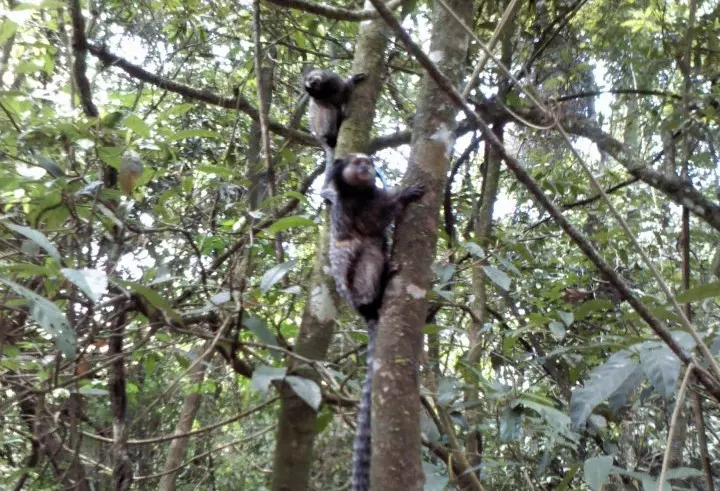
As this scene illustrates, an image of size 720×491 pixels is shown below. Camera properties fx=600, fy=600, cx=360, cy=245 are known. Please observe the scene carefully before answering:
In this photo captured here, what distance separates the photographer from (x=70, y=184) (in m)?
2.02

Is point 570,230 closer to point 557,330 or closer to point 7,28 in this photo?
point 557,330

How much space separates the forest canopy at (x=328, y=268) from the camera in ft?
5.21

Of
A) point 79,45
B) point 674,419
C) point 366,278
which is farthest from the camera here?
point 79,45

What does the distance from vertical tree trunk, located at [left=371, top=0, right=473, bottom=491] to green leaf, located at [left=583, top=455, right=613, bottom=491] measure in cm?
41

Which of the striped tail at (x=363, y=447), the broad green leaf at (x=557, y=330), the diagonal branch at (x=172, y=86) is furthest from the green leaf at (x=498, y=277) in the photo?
the diagonal branch at (x=172, y=86)

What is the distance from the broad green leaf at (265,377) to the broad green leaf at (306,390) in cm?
4

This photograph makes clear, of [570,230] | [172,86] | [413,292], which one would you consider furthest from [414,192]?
[172,86]

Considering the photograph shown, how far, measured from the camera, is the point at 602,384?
137cm

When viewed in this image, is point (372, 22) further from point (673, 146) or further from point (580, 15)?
point (580, 15)

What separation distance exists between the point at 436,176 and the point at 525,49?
142 inches

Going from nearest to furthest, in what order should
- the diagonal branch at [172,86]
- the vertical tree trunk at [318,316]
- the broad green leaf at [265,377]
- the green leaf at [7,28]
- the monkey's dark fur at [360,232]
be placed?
the broad green leaf at [265,377] → the green leaf at [7,28] → the vertical tree trunk at [318,316] → the monkey's dark fur at [360,232] → the diagonal branch at [172,86]

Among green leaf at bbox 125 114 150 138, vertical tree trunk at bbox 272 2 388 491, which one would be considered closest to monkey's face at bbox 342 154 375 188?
vertical tree trunk at bbox 272 2 388 491

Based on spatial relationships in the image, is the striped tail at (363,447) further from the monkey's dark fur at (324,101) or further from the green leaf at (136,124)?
the monkey's dark fur at (324,101)

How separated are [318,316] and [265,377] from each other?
654 millimetres
